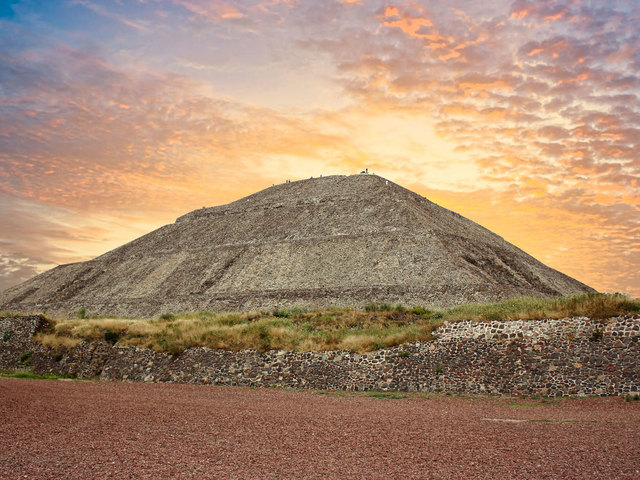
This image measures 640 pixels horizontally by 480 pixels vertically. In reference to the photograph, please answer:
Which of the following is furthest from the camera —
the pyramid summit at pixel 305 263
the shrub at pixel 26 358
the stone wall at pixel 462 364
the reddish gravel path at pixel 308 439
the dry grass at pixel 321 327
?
the pyramid summit at pixel 305 263

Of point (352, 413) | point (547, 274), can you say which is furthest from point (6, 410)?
point (547, 274)

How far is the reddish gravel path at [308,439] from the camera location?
1013 centimetres

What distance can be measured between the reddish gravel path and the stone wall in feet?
7.15

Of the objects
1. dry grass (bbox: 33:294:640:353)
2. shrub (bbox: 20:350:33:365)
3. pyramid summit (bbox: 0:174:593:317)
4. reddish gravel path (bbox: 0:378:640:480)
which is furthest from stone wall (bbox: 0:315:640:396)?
pyramid summit (bbox: 0:174:593:317)

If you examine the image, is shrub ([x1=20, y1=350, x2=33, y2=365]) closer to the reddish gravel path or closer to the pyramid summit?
the reddish gravel path

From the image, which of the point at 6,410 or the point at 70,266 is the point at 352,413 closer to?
the point at 6,410

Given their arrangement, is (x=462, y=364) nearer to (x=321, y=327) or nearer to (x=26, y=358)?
(x=321, y=327)

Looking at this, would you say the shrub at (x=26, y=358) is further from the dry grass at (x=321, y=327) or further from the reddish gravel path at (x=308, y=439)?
the reddish gravel path at (x=308, y=439)

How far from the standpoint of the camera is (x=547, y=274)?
8050cm

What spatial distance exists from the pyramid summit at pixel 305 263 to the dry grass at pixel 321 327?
15.5 metres

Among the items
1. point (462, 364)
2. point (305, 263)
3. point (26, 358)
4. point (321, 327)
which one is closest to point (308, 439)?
point (462, 364)

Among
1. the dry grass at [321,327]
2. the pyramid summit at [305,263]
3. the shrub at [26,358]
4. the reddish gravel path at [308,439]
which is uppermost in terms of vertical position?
the pyramid summit at [305,263]

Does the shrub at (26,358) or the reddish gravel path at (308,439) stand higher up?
the shrub at (26,358)

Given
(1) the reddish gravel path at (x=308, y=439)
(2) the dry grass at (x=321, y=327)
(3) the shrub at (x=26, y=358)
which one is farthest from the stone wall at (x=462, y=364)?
(3) the shrub at (x=26, y=358)
